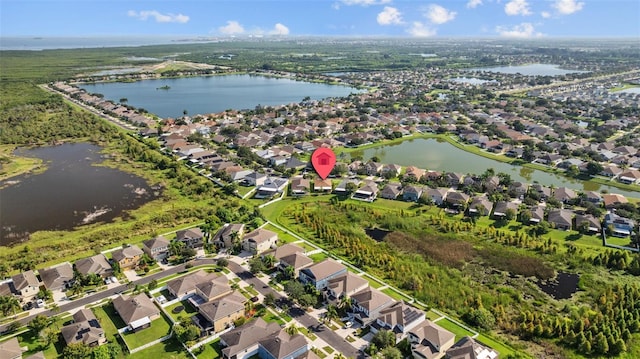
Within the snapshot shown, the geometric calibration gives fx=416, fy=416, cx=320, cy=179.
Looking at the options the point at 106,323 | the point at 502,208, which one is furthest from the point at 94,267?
the point at 502,208

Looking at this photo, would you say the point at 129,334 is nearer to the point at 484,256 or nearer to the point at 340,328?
the point at 340,328

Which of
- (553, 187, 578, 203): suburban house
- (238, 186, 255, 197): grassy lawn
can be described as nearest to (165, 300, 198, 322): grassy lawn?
(238, 186, 255, 197): grassy lawn

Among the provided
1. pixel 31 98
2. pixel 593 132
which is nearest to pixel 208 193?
pixel 593 132

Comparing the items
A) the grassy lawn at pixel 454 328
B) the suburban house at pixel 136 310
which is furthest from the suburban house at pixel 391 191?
the suburban house at pixel 136 310

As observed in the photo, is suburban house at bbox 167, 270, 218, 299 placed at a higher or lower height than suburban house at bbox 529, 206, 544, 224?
lower

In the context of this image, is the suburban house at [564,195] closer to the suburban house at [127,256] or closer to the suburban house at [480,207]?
the suburban house at [480,207]

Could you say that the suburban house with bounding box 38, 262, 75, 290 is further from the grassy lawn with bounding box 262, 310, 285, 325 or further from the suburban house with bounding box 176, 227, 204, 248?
the grassy lawn with bounding box 262, 310, 285, 325

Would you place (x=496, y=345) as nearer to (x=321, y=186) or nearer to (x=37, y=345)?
(x=37, y=345)
